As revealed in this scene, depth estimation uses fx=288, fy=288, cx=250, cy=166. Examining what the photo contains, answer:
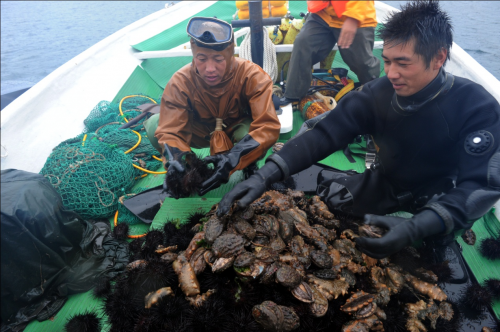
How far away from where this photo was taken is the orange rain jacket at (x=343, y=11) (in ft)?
12.9

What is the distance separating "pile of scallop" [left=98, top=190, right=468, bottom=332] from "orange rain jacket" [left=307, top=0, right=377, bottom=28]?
119 inches

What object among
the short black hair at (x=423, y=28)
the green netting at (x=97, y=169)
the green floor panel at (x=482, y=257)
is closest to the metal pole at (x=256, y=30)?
the green netting at (x=97, y=169)

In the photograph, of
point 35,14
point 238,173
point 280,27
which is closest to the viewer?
point 238,173

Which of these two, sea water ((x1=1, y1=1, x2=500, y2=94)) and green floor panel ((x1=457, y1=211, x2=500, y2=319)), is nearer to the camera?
green floor panel ((x1=457, y1=211, x2=500, y2=319))

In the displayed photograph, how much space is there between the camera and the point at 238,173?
12.8 feet

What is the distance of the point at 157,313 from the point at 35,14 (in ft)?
116

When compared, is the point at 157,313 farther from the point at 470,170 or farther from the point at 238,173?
the point at 470,170

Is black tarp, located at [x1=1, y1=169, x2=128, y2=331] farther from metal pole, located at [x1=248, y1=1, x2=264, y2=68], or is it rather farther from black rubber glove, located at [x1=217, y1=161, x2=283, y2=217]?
metal pole, located at [x1=248, y1=1, x2=264, y2=68]

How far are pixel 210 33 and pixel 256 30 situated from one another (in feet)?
6.86

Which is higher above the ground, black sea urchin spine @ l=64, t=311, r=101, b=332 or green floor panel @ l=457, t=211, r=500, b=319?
black sea urchin spine @ l=64, t=311, r=101, b=332

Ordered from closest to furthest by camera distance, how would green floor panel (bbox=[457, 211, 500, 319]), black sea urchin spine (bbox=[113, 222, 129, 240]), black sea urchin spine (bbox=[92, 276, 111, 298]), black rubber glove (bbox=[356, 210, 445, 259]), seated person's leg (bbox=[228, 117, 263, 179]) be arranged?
black rubber glove (bbox=[356, 210, 445, 259]), black sea urchin spine (bbox=[92, 276, 111, 298]), green floor panel (bbox=[457, 211, 500, 319]), black sea urchin spine (bbox=[113, 222, 129, 240]), seated person's leg (bbox=[228, 117, 263, 179])

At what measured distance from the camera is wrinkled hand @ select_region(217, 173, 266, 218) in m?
2.35

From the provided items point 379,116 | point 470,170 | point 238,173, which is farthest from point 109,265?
point 470,170

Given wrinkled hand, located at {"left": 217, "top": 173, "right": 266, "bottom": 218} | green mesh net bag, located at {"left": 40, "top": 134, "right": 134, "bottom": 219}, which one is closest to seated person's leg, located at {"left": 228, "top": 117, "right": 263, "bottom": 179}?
wrinkled hand, located at {"left": 217, "top": 173, "right": 266, "bottom": 218}
